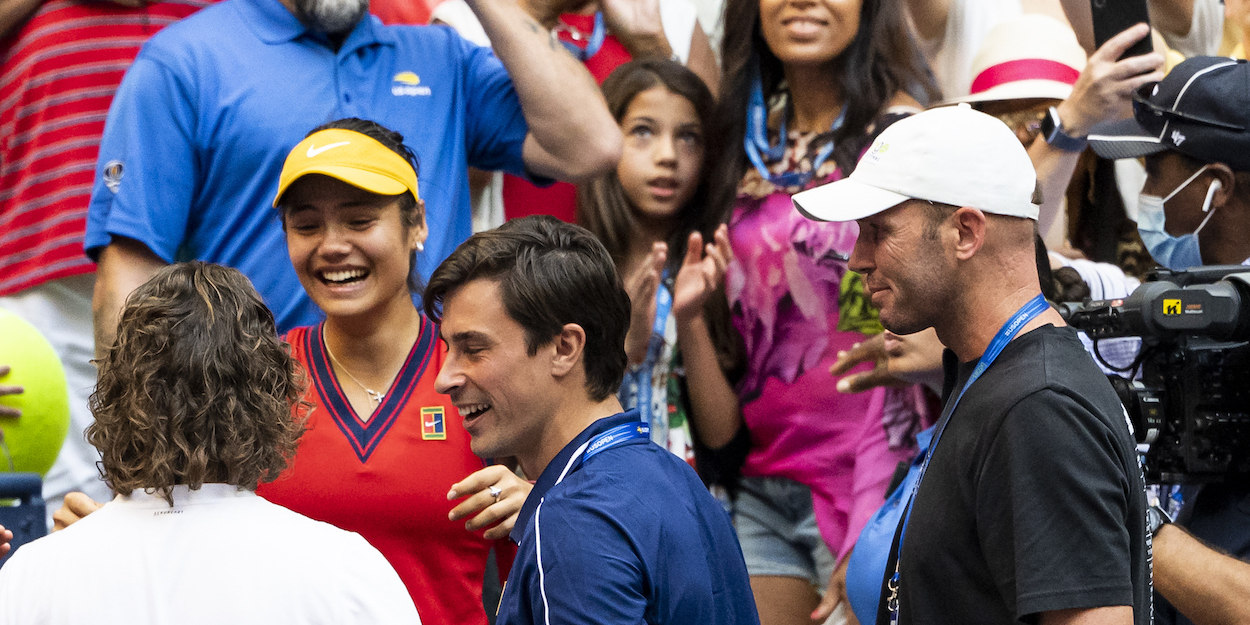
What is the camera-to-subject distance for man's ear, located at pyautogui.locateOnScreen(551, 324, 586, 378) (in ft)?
7.31

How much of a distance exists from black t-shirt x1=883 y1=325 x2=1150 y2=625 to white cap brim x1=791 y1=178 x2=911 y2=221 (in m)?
0.31

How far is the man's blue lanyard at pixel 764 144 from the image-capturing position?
382 centimetres

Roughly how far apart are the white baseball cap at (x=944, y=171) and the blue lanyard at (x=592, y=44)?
7.36 feet

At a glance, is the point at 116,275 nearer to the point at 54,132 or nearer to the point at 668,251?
the point at 54,132

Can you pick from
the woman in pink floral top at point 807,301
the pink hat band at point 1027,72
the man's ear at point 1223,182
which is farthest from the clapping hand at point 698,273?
the man's ear at point 1223,182

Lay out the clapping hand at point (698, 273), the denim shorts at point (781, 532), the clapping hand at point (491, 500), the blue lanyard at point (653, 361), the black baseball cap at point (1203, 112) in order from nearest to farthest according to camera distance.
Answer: the clapping hand at point (491, 500) → the black baseball cap at point (1203, 112) → the clapping hand at point (698, 273) → the denim shorts at point (781, 532) → the blue lanyard at point (653, 361)

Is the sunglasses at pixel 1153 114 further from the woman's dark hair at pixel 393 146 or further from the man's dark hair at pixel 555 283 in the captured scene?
the woman's dark hair at pixel 393 146

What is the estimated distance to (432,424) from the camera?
2.66 metres

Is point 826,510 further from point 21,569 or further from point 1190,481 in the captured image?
point 21,569

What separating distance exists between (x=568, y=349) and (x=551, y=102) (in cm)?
126

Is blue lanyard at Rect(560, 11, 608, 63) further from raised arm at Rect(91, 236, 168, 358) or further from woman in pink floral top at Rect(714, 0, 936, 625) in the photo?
raised arm at Rect(91, 236, 168, 358)

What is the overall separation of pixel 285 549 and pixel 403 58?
1.95m

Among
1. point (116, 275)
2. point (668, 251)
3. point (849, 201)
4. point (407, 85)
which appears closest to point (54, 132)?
point (116, 275)

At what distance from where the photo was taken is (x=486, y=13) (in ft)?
11.0
